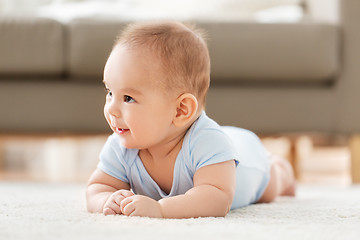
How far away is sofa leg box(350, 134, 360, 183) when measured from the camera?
1.54m

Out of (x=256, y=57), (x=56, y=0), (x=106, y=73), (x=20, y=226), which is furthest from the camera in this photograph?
(x=56, y=0)

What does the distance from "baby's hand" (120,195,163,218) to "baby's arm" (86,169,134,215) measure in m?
0.03

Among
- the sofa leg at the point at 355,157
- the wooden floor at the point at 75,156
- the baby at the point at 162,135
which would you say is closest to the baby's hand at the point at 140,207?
the baby at the point at 162,135

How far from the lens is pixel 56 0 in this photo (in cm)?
230

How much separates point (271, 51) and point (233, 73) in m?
0.12

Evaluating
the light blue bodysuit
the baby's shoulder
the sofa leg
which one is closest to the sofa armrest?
the sofa leg

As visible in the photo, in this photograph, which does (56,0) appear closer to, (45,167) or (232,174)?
(45,167)

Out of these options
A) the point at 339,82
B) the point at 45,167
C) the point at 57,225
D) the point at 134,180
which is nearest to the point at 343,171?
the point at 339,82

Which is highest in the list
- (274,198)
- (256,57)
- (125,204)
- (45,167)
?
(256,57)

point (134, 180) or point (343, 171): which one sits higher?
point (134, 180)

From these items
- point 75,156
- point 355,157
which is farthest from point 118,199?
point 75,156

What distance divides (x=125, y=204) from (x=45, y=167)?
209 centimetres

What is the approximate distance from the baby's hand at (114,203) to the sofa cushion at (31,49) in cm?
79

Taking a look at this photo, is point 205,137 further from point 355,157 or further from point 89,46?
point 355,157
